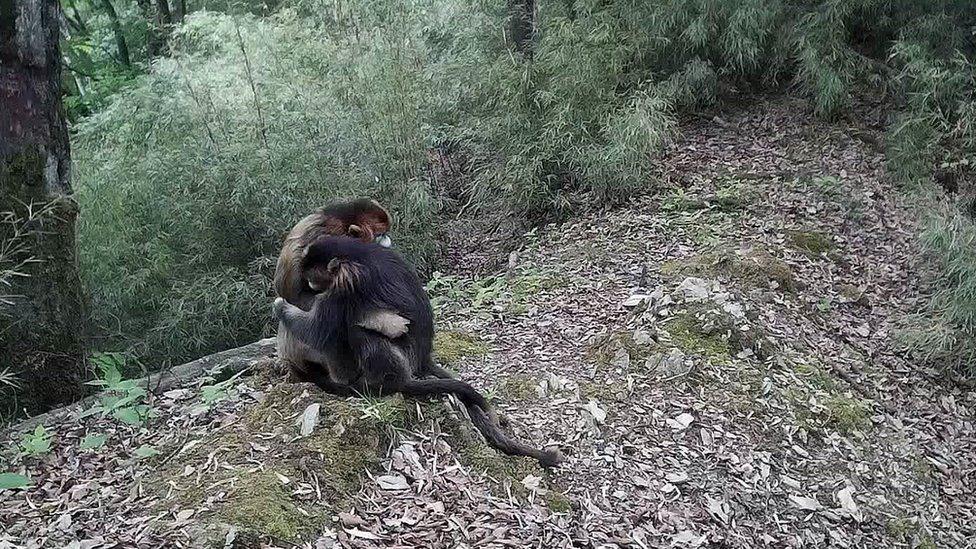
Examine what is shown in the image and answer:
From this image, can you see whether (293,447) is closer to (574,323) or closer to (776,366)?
(574,323)

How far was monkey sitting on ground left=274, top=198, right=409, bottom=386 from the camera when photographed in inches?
112

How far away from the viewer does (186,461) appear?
2.52 meters

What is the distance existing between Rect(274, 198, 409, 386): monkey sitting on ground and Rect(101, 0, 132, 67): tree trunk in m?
9.16

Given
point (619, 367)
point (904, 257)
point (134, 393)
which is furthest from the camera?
point (904, 257)

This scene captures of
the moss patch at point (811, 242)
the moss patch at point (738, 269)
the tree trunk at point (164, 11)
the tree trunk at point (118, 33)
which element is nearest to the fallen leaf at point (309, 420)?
the moss patch at point (738, 269)

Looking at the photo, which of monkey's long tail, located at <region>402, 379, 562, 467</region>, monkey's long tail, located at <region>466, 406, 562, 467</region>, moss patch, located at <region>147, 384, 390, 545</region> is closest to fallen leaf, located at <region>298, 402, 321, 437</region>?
moss patch, located at <region>147, 384, 390, 545</region>

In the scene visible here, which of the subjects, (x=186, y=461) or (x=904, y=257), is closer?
(x=186, y=461)

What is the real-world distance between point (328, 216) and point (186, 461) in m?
1.19

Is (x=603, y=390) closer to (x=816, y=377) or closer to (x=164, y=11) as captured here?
(x=816, y=377)

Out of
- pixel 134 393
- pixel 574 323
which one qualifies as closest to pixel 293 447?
pixel 134 393

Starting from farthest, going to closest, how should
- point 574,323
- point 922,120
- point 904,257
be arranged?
point 922,120
point 904,257
point 574,323

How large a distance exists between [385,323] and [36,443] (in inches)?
46.8

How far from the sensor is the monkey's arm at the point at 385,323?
2816 millimetres

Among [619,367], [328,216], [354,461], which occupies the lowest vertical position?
[619,367]
